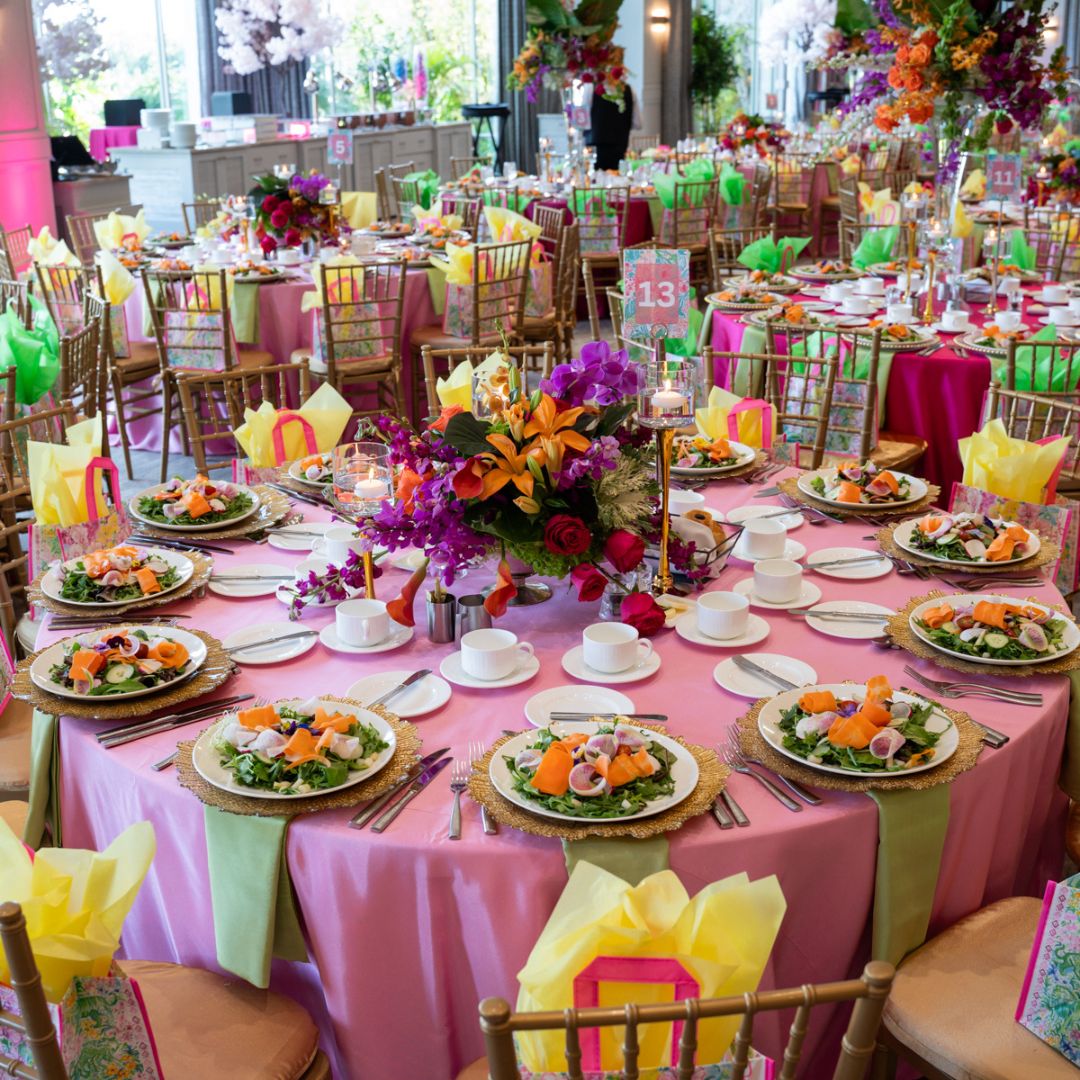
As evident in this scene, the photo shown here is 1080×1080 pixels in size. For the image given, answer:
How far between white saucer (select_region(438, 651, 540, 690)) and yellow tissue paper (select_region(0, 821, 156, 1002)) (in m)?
0.61

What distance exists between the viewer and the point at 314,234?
590 cm

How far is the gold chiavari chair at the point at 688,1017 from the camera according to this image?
107 cm

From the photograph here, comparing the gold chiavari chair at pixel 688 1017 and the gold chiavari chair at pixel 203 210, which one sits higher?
the gold chiavari chair at pixel 203 210

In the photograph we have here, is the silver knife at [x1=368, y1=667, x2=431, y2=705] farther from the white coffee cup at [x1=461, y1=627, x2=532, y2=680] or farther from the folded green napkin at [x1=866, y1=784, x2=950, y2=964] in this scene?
the folded green napkin at [x1=866, y1=784, x2=950, y2=964]

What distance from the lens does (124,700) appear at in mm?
1895

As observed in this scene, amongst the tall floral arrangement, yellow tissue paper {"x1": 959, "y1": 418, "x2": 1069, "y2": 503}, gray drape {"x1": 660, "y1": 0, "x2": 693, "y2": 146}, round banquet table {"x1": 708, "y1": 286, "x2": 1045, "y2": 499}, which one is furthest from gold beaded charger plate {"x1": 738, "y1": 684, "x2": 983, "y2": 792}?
gray drape {"x1": 660, "y1": 0, "x2": 693, "y2": 146}

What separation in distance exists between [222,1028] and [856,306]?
3.73m

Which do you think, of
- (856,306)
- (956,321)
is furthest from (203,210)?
(956,321)

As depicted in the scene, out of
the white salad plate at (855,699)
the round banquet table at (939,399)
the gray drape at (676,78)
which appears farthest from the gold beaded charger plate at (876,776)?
the gray drape at (676,78)

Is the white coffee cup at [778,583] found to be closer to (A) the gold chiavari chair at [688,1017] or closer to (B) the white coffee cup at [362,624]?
(B) the white coffee cup at [362,624]

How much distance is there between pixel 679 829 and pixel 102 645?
980 mm

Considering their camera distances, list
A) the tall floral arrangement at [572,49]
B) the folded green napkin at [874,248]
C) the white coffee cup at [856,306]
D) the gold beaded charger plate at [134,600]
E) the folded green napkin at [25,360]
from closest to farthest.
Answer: the gold beaded charger plate at [134,600], the folded green napkin at [25,360], the white coffee cup at [856,306], the folded green napkin at [874,248], the tall floral arrangement at [572,49]

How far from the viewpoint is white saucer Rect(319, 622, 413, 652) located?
208 centimetres

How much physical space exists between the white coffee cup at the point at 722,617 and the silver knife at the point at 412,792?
1.79 feet
